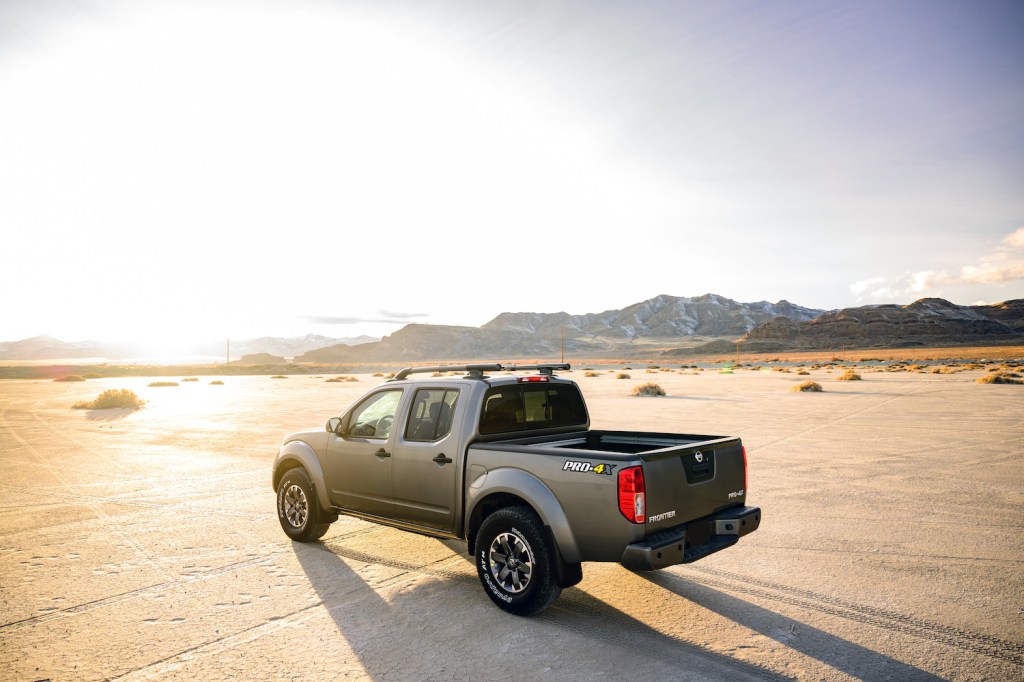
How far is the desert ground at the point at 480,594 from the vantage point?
4.19 m

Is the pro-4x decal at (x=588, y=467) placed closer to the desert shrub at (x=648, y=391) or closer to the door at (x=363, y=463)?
the door at (x=363, y=463)

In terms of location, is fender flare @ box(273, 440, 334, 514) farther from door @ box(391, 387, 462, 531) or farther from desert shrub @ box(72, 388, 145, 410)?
desert shrub @ box(72, 388, 145, 410)

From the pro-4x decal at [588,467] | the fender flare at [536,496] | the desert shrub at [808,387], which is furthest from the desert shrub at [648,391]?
the pro-4x decal at [588,467]

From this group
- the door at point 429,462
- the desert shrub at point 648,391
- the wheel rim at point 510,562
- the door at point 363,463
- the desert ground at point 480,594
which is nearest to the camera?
the desert ground at point 480,594

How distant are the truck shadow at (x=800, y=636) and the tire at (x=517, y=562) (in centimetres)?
136

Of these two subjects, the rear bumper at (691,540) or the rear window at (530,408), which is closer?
the rear bumper at (691,540)

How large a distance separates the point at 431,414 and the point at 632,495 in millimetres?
2286

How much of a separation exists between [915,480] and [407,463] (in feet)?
27.4

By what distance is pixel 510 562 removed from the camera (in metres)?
4.99

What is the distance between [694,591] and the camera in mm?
5520

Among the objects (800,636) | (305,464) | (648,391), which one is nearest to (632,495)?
(800,636)

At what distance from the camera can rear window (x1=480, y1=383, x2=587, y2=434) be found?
5.71 metres

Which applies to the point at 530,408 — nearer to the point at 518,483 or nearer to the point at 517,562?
the point at 518,483

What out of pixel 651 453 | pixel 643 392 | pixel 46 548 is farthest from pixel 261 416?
pixel 651 453
